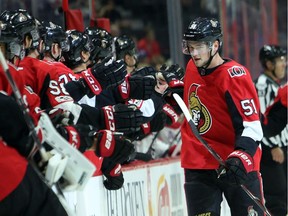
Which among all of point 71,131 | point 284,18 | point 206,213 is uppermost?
point 71,131

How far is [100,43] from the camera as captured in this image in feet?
20.2

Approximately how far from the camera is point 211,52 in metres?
5.07

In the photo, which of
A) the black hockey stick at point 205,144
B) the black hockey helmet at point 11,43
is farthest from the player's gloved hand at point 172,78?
the black hockey helmet at point 11,43

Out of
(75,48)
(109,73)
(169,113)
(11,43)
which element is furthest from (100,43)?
(11,43)

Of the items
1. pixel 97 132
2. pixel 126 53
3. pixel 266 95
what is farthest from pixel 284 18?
pixel 97 132

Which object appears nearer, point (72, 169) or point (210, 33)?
point (72, 169)

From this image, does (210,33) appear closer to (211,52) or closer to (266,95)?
(211,52)

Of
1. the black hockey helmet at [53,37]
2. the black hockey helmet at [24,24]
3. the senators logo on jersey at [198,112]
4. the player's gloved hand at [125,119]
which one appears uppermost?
the black hockey helmet at [24,24]

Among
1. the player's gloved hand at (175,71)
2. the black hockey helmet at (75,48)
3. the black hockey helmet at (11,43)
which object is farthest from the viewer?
the black hockey helmet at (75,48)

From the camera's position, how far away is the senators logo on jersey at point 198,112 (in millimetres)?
5137

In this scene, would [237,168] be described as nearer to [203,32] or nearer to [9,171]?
[203,32]

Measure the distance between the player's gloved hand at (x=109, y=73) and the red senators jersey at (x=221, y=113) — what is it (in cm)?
44

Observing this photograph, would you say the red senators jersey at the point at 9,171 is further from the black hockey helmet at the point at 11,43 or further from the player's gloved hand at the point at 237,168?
the player's gloved hand at the point at 237,168

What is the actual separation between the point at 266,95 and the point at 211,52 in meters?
2.46
